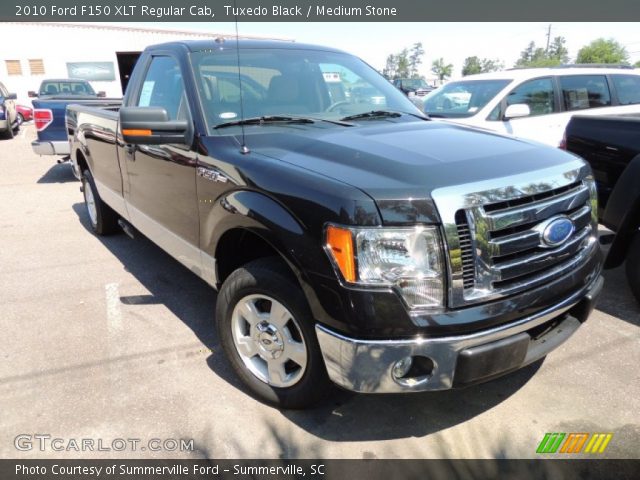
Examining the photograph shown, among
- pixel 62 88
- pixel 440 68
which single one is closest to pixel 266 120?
pixel 62 88

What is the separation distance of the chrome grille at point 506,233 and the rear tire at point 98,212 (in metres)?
4.54

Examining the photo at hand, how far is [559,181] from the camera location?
232 centimetres

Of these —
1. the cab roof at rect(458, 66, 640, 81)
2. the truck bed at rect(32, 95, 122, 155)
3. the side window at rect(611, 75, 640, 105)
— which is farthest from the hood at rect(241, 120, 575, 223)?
the truck bed at rect(32, 95, 122, 155)

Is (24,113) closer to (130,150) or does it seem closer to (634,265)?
(130,150)

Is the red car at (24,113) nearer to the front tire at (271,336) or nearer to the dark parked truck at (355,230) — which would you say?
the dark parked truck at (355,230)

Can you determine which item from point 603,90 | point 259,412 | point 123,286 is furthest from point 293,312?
point 603,90

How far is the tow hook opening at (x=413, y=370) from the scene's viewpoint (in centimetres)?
205

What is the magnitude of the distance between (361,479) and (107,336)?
7.11 ft

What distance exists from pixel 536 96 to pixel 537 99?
5 centimetres

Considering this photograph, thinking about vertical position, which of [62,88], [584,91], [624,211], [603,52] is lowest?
[624,211]

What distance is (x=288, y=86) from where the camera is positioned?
10.9 ft

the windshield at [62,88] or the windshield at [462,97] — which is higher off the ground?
the windshield at [62,88]

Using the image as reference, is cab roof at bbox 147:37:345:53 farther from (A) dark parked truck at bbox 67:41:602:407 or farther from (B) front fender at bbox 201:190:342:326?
(B) front fender at bbox 201:190:342:326

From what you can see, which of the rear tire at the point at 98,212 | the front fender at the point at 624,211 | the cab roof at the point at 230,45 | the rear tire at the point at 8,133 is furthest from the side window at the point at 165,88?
the rear tire at the point at 8,133
